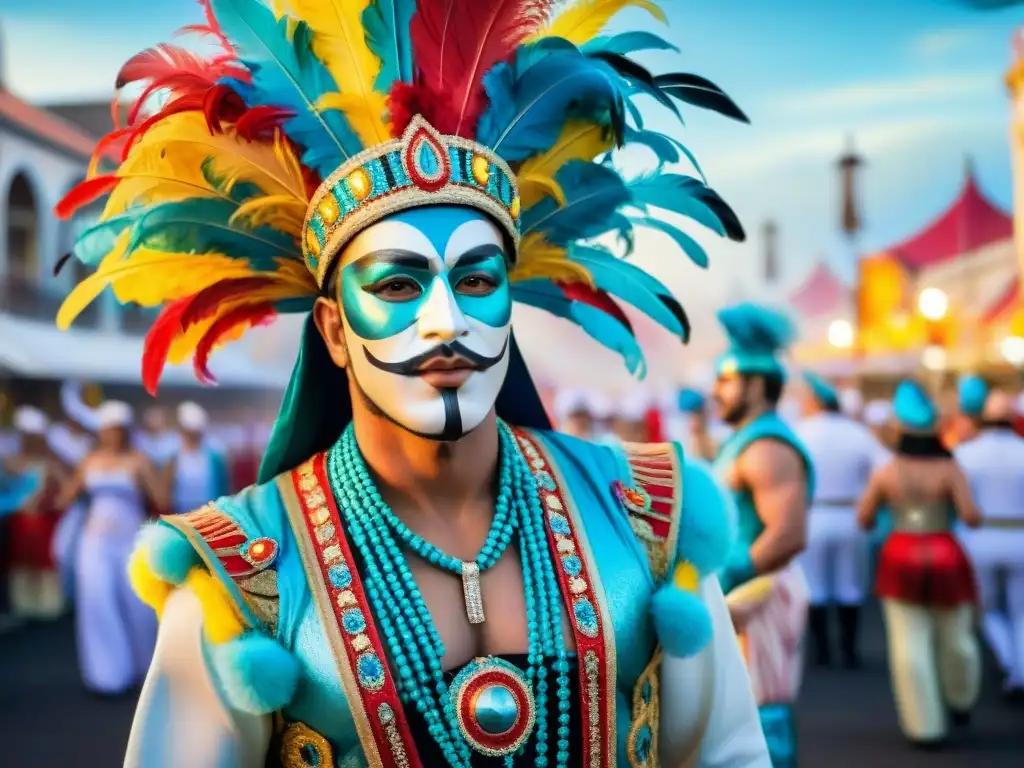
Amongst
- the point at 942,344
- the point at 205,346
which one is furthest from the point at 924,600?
the point at 942,344

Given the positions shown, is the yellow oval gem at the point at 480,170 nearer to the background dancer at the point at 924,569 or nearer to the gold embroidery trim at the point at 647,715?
the gold embroidery trim at the point at 647,715

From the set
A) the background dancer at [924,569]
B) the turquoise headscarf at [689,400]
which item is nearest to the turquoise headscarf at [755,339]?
the background dancer at [924,569]

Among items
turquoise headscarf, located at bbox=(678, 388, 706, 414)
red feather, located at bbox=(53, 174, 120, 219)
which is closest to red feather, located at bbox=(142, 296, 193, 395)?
red feather, located at bbox=(53, 174, 120, 219)

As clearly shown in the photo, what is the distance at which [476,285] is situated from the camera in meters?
2.08

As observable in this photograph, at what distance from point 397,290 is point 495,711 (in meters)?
0.72

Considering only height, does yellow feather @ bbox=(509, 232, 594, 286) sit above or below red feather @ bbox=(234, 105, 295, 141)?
below

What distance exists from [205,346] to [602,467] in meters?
0.81

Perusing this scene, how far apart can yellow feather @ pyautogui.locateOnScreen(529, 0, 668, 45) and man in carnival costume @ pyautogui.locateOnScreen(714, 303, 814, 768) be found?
2489 millimetres

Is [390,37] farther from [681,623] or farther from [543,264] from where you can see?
[681,623]

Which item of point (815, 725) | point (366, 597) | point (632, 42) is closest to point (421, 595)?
point (366, 597)

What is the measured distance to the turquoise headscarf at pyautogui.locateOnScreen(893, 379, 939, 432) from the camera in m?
6.11

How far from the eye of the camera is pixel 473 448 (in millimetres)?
2170

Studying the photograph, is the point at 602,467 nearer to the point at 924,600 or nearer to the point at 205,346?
the point at 205,346

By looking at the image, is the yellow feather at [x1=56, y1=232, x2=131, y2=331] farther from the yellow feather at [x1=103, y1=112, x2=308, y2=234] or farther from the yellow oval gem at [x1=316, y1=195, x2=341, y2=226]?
the yellow oval gem at [x1=316, y1=195, x2=341, y2=226]
